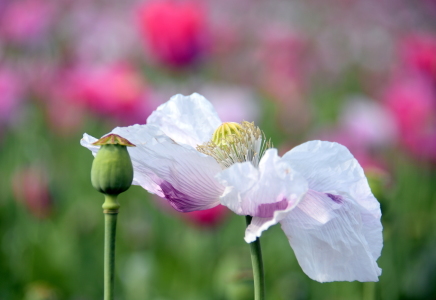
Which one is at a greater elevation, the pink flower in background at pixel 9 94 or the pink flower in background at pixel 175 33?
the pink flower in background at pixel 175 33

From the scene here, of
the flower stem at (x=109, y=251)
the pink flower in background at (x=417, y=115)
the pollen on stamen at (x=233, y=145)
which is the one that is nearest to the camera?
the flower stem at (x=109, y=251)

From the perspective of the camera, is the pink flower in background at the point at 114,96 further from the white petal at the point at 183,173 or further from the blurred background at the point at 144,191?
the white petal at the point at 183,173

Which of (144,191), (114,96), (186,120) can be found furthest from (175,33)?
(186,120)

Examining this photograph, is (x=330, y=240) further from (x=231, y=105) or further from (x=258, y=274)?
(x=231, y=105)

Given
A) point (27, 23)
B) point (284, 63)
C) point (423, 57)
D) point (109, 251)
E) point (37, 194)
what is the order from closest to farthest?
1. point (109, 251)
2. point (37, 194)
3. point (423, 57)
4. point (27, 23)
5. point (284, 63)

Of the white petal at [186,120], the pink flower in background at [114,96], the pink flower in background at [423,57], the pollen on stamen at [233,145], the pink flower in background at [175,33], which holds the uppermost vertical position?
the pink flower in background at [175,33]

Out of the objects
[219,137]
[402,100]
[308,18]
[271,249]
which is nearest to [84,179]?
[271,249]

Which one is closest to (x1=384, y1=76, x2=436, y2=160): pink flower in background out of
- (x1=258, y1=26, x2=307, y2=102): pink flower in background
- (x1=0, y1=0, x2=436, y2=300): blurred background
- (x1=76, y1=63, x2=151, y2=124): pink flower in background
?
(x1=0, y1=0, x2=436, y2=300): blurred background

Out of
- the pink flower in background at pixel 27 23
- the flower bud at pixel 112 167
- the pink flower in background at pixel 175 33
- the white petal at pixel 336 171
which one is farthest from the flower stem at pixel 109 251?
the pink flower in background at pixel 27 23
